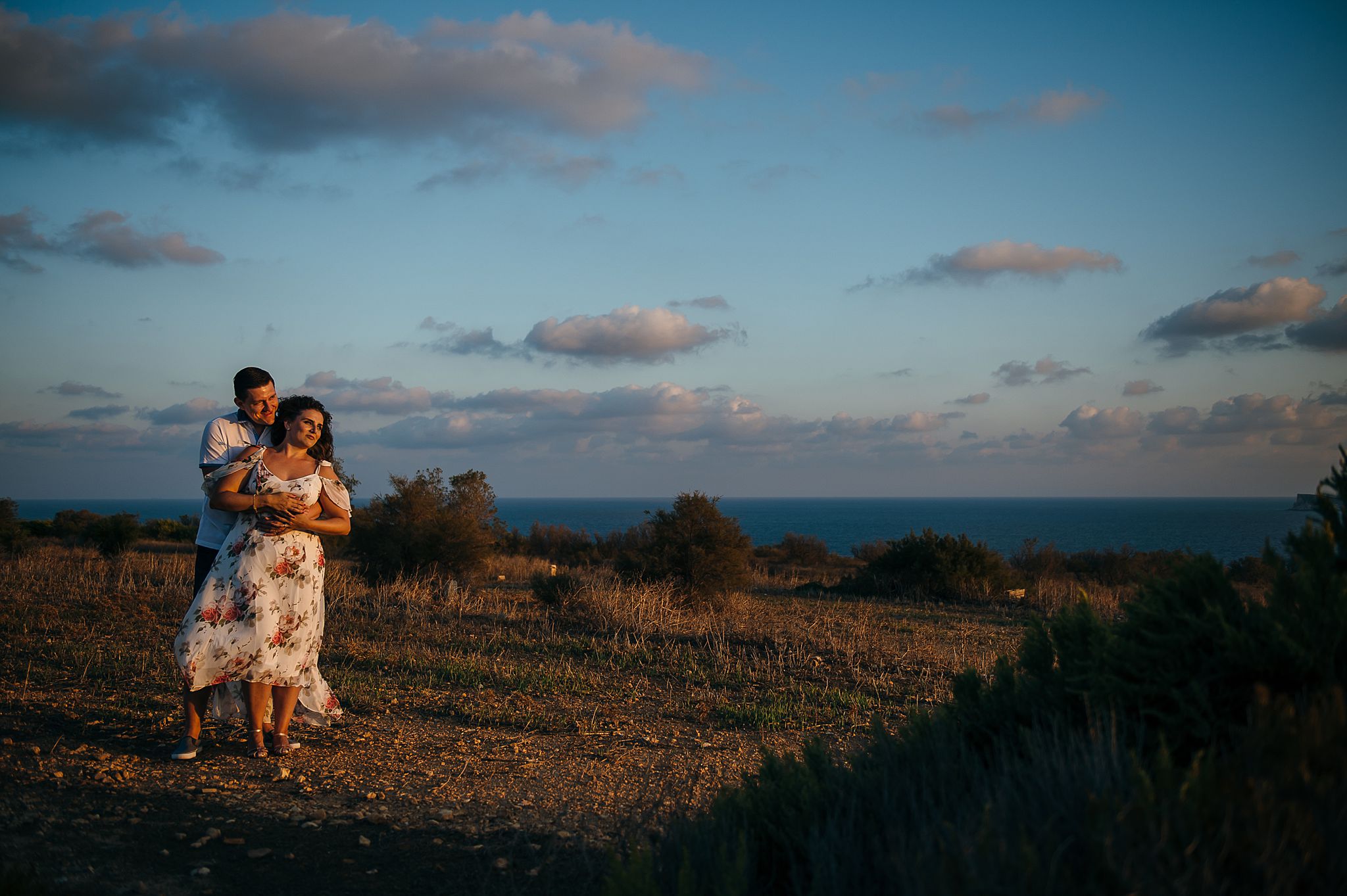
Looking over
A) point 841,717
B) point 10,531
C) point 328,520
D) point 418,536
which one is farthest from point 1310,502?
point 10,531

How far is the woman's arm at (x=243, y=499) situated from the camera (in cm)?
467

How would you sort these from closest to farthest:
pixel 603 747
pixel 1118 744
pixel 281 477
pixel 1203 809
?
pixel 1203 809, pixel 1118 744, pixel 281 477, pixel 603 747

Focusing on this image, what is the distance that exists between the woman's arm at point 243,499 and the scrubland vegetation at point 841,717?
1481 mm

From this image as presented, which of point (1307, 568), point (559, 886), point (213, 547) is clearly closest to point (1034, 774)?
point (1307, 568)

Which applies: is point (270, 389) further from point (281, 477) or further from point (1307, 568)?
point (1307, 568)

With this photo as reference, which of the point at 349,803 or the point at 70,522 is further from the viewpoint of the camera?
the point at 70,522

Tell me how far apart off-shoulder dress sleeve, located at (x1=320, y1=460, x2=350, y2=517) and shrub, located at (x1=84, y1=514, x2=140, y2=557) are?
54.8 feet

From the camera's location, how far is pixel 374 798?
421 cm

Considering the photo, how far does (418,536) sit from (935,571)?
1038 cm

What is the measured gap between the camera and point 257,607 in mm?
4703

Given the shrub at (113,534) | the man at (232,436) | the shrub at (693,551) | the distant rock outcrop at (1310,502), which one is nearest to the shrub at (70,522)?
the shrub at (113,534)

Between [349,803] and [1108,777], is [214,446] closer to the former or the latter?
[349,803]

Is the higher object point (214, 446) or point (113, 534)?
point (214, 446)

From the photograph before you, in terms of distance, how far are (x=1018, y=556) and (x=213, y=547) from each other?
24436 millimetres
